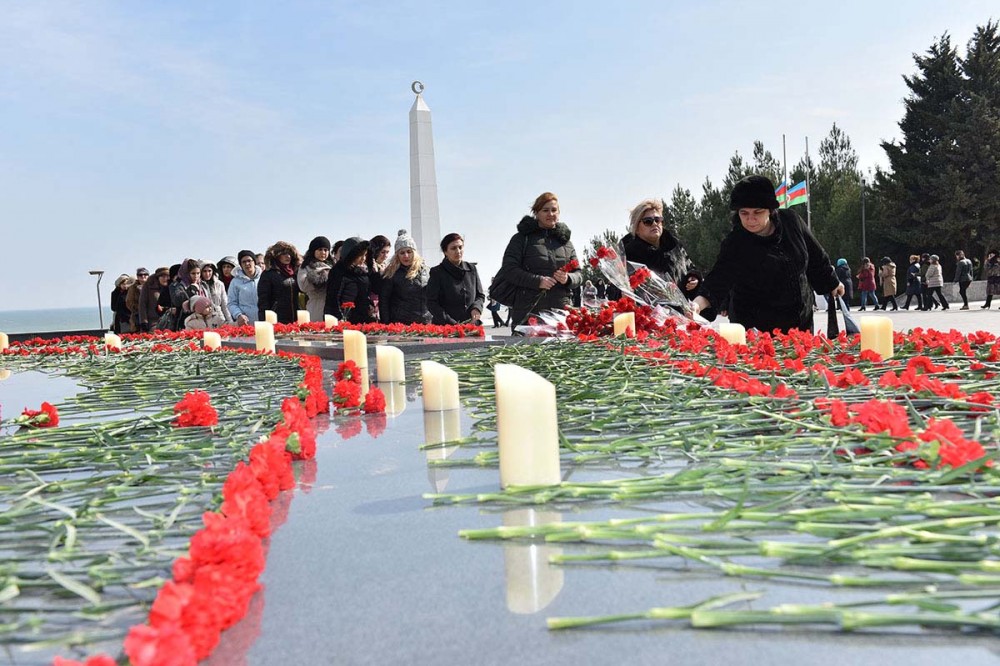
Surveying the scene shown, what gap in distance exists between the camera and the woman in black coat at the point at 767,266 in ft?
15.9

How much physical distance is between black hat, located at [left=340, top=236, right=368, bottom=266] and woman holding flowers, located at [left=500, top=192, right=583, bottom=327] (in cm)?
195

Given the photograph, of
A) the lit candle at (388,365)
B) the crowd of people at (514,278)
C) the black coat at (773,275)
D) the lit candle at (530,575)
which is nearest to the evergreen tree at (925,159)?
the crowd of people at (514,278)

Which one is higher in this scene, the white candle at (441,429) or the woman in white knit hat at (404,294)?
the woman in white knit hat at (404,294)

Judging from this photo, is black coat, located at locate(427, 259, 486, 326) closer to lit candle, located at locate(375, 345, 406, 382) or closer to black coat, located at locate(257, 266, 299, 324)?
black coat, located at locate(257, 266, 299, 324)

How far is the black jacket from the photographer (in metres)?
6.41

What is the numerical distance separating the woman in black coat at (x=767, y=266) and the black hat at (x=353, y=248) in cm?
369

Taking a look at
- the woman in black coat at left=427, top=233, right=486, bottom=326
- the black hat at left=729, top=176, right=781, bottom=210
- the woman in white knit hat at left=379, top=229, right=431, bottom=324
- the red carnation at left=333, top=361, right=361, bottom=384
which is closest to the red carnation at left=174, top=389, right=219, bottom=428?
the red carnation at left=333, top=361, right=361, bottom=384

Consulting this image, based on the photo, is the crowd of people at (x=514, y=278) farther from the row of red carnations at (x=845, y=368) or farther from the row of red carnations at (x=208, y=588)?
the row of red carnations at (x=208, y=588)

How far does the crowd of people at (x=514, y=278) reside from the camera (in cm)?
497

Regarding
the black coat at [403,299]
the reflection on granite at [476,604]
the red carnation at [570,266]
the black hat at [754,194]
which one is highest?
the black hat at [754,194]

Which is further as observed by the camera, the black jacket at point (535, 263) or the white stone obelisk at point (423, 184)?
the white stone obelisk at point (423, 184)

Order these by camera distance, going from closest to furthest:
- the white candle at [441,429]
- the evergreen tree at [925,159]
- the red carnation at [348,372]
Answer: the white candle at [441,429] < the red carnation at [348,372] < the evergreen tree at [925,159]

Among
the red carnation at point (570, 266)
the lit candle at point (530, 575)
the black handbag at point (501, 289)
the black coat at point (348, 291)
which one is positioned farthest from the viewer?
the black coat at point (348, 291)

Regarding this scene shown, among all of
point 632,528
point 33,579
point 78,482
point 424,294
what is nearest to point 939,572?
point 632,528
